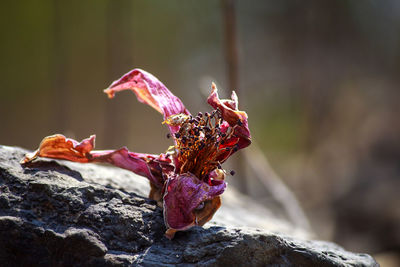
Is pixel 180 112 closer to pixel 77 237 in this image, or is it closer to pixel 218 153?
pixel 218 153

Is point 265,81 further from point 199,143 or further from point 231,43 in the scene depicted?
point 199,143

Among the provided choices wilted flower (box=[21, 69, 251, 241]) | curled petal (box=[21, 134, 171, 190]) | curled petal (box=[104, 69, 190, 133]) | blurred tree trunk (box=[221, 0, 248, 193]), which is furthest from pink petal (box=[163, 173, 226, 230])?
blurred tree trunk (box=[221, 0, 248, 193])

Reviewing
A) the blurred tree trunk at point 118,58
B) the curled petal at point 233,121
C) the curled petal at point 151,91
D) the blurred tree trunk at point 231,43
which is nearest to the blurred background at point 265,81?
the blurred tree trunk at point 118,58

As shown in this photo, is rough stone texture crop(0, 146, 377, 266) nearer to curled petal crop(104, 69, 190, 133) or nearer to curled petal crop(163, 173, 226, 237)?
curled petal crop(163, 173, 226, 237)

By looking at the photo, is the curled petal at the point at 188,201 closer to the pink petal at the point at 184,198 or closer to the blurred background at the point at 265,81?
the pink petal at the point at 184,198

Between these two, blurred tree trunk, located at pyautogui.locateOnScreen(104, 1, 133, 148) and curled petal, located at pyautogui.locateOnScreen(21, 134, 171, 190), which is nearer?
curled petal, located at pyautogui.locateOnScreen(21, 134, 171, 190)

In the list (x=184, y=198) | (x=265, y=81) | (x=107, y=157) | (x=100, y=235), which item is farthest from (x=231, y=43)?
(x=265, y=81)

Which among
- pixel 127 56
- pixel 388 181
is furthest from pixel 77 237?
pixel 127 56
